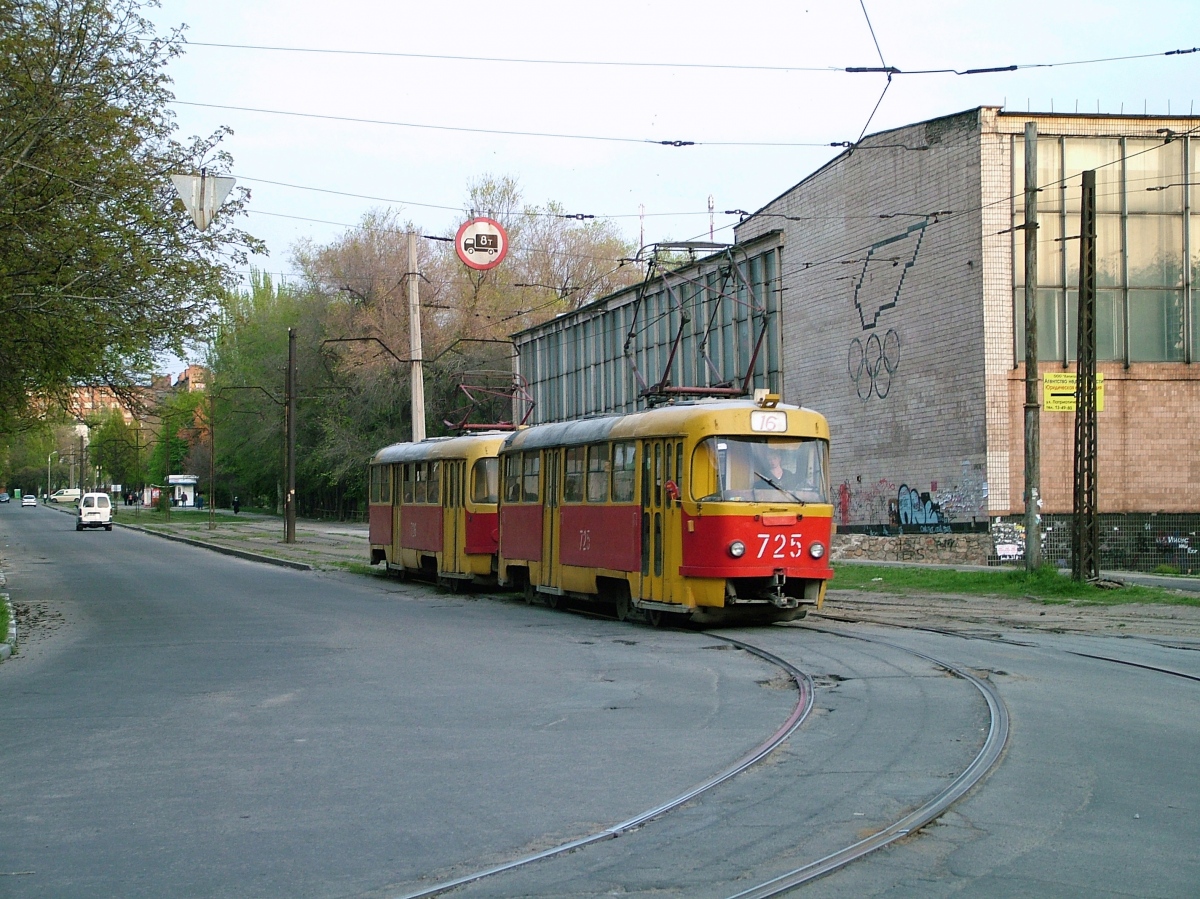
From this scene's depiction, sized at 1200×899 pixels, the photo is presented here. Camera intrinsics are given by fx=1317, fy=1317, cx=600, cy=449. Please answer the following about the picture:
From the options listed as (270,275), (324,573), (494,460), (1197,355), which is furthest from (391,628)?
(270,275)

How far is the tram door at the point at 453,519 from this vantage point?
25.0 metres

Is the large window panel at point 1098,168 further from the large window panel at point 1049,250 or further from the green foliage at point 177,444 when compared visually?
the green foliage at point 177,444

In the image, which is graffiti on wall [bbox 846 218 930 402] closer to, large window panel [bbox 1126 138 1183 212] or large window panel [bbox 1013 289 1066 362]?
large window panel [bbox 1013 289 1066 362]

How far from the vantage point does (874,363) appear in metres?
33.1

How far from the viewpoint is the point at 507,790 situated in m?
7.57

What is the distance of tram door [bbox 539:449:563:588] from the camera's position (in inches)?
806

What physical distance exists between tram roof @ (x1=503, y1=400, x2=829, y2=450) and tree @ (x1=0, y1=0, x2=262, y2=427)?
640 centimetres

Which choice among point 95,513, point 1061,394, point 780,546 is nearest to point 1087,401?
point 1061,394

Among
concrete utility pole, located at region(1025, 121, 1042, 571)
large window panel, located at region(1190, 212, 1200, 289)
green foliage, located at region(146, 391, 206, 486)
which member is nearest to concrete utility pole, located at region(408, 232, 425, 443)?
concrete utility pole, located at region(1025, 121, 1042, 571)

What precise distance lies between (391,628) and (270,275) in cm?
6269

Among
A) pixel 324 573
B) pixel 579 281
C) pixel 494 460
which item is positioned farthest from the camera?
pixel 579 281

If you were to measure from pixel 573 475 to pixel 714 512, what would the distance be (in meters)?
4.44

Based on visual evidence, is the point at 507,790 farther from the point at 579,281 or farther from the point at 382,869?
the point at 579,281

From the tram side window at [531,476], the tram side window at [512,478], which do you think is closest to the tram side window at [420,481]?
the tram side window at [512,478]
